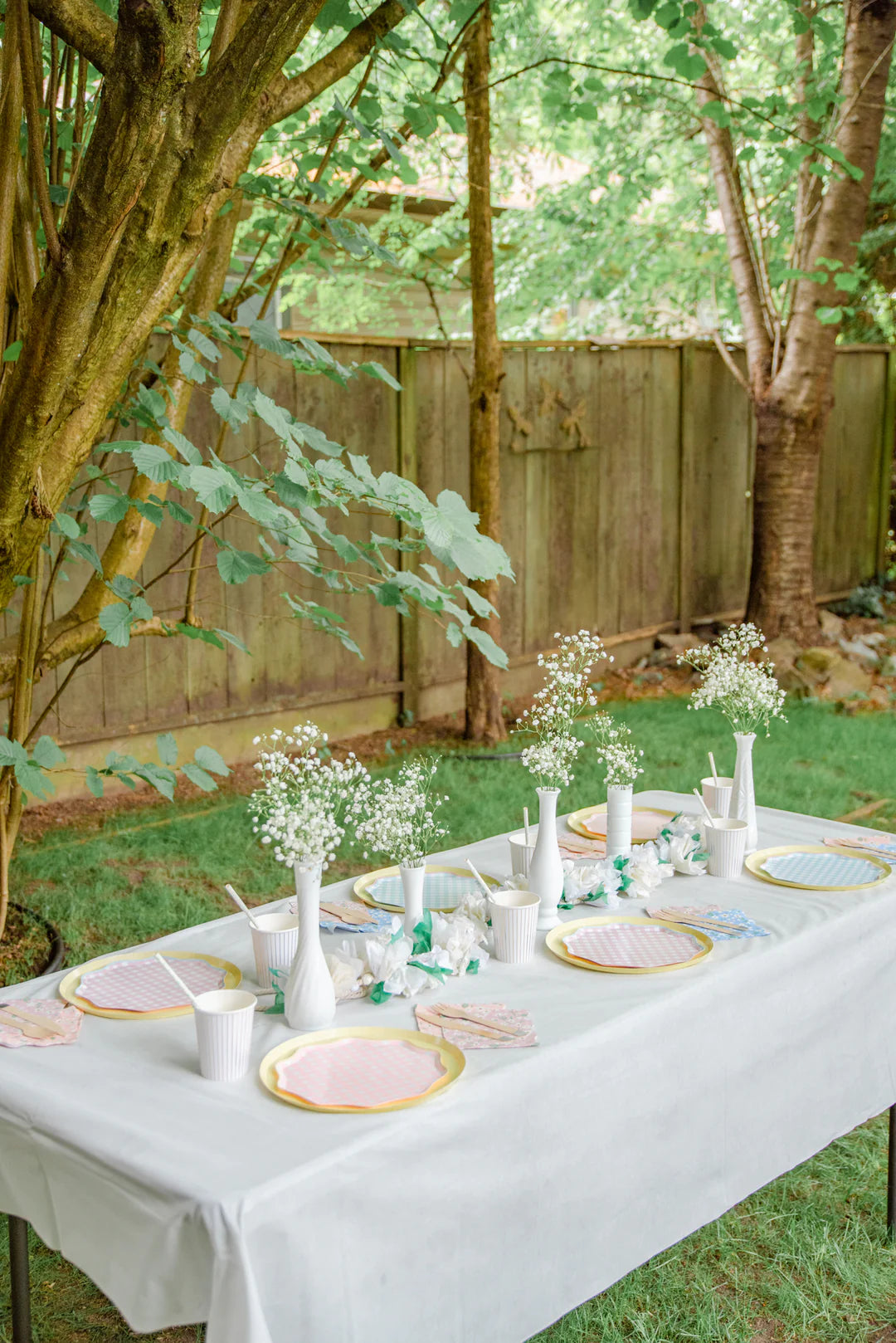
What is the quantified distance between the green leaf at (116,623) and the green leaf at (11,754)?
0.93 ft

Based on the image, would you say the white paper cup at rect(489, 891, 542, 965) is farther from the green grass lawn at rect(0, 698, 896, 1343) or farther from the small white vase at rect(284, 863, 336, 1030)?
the green grass lawn at rect(0, 698, 896, 1343)

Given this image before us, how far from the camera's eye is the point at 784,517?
7.56 meters

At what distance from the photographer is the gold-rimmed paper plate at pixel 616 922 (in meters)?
2.00

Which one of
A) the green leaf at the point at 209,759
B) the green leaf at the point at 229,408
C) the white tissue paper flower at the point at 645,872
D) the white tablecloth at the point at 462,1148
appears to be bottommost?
the white tablecloth at the point at 462,1148

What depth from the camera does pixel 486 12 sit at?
4914 millimetres

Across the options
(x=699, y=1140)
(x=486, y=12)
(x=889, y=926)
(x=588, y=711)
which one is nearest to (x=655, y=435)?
(x=588, y=711)

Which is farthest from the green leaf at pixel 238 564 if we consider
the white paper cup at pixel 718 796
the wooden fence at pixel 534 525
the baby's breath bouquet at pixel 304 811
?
the wooden fence at pixel 534 525

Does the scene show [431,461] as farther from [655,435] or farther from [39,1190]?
[39,1190]

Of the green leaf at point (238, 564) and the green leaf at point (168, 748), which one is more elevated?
the green leaf at point (238, 564)

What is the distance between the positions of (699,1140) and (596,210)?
8272 mm

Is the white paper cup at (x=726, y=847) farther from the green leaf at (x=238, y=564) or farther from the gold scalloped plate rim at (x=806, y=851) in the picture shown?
the green leaf at (x=238, y=564)

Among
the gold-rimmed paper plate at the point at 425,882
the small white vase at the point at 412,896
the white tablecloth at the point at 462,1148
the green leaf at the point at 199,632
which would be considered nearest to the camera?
the white tablecloth at the point at 462,1148

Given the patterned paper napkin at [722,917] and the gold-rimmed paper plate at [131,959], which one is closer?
the gold-rimmed paper plate at [131,959]

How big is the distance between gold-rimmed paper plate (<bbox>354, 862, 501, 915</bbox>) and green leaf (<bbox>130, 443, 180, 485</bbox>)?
0.84m
